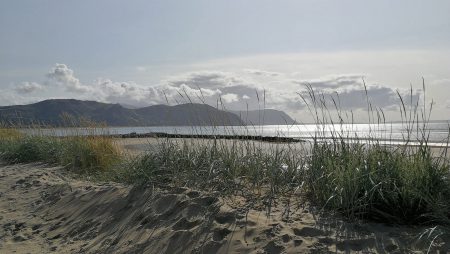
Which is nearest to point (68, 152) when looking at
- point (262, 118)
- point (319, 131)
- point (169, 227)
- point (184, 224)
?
point (262, 118)

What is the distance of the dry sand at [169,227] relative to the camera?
3312 mm

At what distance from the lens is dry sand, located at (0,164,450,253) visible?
3.31m

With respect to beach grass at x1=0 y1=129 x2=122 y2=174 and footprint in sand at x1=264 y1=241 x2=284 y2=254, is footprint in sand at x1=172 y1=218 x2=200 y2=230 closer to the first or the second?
footprint in sand at x1=264 y1=241 x2=284 y2=254

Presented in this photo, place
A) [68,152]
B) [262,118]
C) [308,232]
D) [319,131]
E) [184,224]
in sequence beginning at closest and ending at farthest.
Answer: [308,232] < [184,224] < [319,131] < [262,118] < [68,152]

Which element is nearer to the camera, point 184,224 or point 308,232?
point 308,232

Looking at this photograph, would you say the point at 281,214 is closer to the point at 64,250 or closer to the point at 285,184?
the point at 285,184

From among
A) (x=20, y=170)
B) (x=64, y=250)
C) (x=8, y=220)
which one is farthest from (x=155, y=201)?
(x=20, y=170)

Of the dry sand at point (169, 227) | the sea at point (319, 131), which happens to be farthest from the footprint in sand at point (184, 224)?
the sea at point (319, 131)

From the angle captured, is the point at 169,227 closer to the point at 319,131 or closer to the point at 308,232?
the point at 308,232

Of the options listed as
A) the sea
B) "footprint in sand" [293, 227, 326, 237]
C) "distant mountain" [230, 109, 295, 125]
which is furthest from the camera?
"distant mountain" [230, 109, 295, 125]

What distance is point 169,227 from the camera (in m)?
4.20

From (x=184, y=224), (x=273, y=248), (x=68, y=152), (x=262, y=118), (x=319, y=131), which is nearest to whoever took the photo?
(x=273, y=248)

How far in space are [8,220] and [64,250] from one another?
1895 millimetres

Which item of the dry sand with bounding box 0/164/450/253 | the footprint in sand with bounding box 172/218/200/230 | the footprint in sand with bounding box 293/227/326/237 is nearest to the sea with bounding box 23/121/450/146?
the dry sand with bounding box 0/164/450/253
